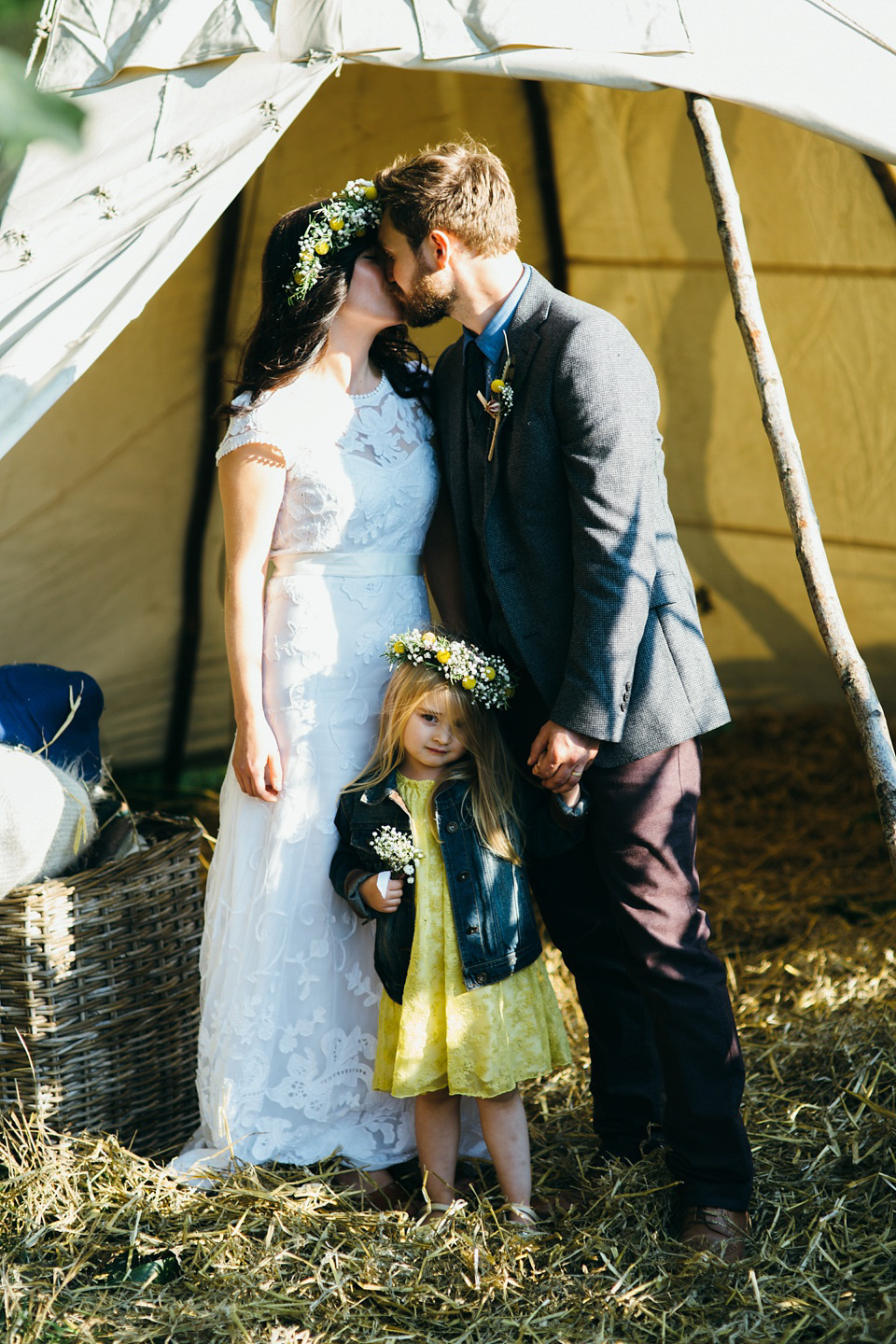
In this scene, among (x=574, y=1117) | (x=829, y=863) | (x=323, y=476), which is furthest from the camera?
(x=829, y=863)

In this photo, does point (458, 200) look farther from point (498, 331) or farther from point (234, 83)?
point (234, 83)

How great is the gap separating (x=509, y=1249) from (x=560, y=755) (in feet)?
3.01

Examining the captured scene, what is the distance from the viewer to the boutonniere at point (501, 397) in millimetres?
2168

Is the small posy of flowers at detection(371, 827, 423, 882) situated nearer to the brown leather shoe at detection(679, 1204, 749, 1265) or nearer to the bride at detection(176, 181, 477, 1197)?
the bride at detection(176, 181, 477, 1197)

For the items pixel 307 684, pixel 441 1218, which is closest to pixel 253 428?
pixel 307 684

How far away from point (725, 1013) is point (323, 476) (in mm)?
1275

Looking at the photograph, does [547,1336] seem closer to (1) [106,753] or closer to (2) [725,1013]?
(2) [725,1013]

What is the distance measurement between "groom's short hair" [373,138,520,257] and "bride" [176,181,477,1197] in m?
0.18

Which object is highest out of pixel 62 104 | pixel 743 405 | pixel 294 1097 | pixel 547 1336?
pixel 743 405

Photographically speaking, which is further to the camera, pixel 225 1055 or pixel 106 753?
pixel 106 753

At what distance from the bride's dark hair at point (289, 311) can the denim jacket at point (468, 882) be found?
2.78ft

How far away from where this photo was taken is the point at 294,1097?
2.41 metres

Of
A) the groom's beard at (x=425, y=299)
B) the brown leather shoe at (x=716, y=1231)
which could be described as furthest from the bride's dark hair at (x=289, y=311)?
the brown leather shoe at (x=716, y=1231)

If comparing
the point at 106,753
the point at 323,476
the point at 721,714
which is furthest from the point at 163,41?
the point at 106,753
